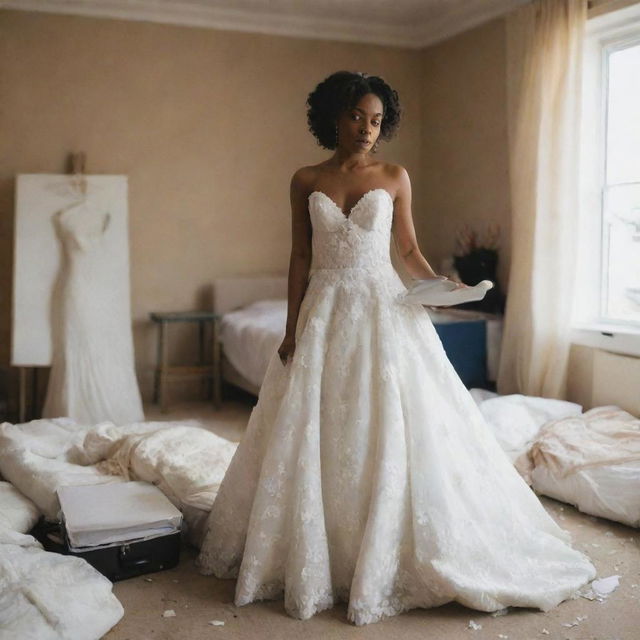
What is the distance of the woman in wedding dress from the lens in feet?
7.83

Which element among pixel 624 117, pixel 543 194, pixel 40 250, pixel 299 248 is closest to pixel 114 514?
pixel 299 248

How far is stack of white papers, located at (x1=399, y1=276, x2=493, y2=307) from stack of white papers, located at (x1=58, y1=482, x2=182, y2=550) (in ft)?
3.74

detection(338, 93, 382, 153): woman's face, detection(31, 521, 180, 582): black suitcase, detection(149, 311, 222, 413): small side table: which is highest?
detection(338, 93, 382, 153): woman's face

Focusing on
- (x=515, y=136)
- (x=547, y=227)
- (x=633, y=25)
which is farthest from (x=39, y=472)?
(x=633, y=25)

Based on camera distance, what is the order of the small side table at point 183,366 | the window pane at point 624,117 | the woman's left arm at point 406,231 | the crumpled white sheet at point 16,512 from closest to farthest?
the woman's left arm at point 406,231
the crumpled white sheet at point 16,512
the window pane at point 624,117
the small side table at point 183,366

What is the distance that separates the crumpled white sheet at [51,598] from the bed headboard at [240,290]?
354cm

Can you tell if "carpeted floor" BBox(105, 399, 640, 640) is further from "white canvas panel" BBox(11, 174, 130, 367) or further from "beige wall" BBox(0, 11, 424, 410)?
"beige wall" BBox(0, 11, 424, 410)

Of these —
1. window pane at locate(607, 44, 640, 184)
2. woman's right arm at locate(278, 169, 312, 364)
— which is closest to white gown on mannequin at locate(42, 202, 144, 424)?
woman's right arm at locate(278, 169, 312, 364)

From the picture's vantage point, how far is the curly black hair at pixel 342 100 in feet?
8.45

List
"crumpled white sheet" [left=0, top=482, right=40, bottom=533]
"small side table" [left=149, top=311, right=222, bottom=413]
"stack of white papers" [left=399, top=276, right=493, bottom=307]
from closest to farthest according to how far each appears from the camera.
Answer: "stack of white papers" [left=399, top=276, right=493, bottom=307]
"crumpled white sheet" [left=0, top=482, right=40, bottom=533]
"small side table" [left=149, top=311, right=222, bottom=413]

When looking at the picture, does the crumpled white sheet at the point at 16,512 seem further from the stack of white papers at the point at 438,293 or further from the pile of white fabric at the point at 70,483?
the stack of white papers at the point at 438,293

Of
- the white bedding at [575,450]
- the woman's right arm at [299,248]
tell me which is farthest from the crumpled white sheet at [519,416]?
the woman's right arm at [299,248]

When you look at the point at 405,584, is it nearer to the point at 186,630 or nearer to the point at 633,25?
the point at 186,630

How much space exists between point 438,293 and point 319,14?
4023mm
